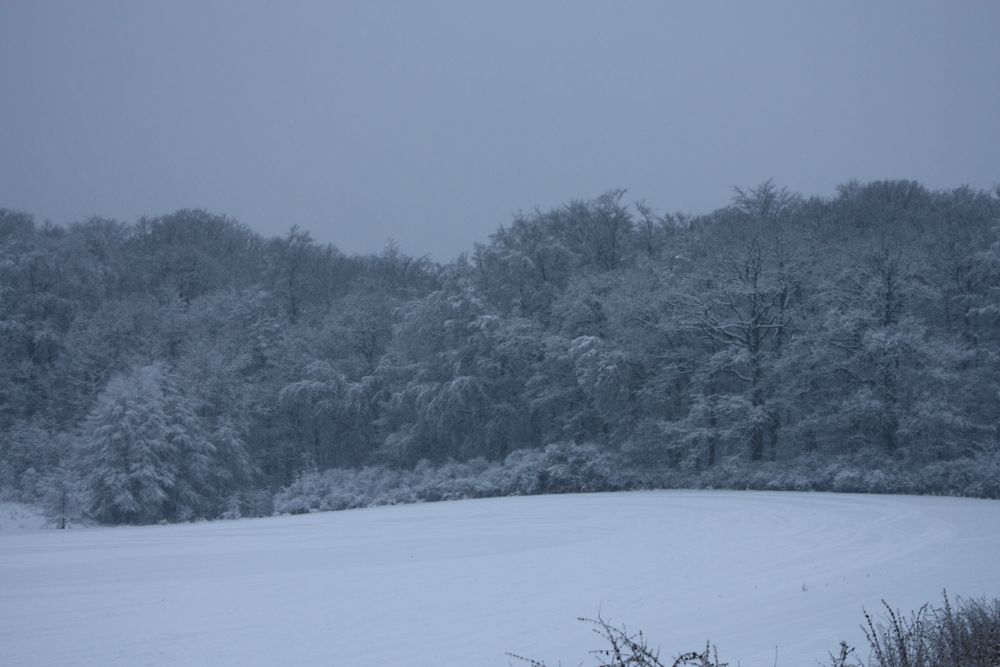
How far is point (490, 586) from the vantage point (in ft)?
40.4

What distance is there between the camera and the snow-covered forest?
95.4ft

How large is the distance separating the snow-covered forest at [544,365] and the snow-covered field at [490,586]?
7.79m

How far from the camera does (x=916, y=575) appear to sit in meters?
11.6

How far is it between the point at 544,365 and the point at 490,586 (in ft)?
82.1

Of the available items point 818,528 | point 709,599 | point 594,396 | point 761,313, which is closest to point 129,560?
point 709,599

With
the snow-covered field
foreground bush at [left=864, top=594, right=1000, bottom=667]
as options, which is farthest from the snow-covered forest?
foreground bush at [left=864, top=594, right=1000, bottom=667]

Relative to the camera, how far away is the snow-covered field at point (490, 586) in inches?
346

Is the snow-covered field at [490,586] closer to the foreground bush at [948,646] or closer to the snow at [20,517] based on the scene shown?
the foreground bush at [948,646]

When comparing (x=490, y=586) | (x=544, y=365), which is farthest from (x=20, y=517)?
(x=490, y=586)

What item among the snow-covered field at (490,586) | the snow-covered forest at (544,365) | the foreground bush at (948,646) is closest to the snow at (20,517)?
the snow-covered forest at (544,365)

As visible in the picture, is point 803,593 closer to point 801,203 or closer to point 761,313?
point 761,313

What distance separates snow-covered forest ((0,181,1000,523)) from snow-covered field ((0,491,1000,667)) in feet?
25.6

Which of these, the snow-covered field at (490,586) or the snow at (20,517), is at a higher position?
the snow-covered field at (490,586)

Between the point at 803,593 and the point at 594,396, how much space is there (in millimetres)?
24283
